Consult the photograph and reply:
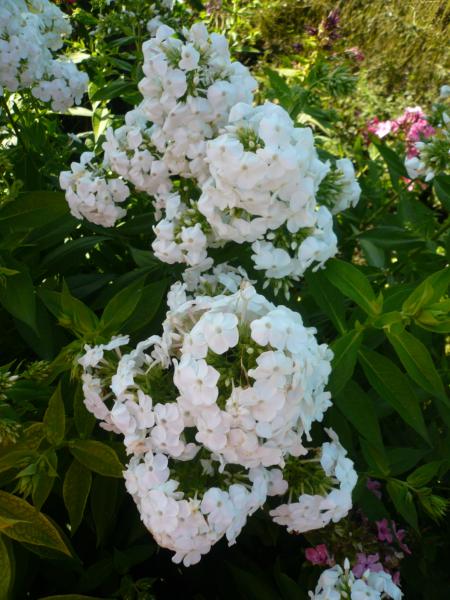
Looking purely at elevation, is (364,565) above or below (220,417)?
below

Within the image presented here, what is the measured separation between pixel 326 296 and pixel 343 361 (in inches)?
7.4

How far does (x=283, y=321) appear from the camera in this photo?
1.09 meters

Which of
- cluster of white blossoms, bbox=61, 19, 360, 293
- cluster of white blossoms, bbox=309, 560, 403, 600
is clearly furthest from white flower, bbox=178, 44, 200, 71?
cluster of white blossoms, bbox=309, 560, 403, 600

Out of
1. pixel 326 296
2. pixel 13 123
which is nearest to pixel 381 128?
pixel 13 123

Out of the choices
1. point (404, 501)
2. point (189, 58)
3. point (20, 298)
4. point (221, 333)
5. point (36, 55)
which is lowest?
point (404, 501)

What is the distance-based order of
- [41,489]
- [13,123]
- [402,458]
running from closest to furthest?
[41,489]
[402,458]
[13,123]

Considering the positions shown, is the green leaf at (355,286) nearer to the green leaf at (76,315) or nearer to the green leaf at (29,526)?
the green leaf at (76,315)

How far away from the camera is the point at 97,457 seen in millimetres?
1355

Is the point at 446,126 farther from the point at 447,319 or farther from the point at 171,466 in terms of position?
the point at 171,466

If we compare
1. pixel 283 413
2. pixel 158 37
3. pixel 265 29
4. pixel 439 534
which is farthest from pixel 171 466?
pixel 265 29

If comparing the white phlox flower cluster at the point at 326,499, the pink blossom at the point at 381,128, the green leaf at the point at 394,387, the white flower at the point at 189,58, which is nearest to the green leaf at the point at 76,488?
the white phlox flower cluster at the point at 326,499

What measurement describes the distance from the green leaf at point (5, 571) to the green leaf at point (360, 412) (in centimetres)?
68

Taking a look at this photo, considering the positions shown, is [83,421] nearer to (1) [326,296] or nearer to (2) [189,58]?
(1) [326,296]

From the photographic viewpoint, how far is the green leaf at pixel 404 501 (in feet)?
4.92
